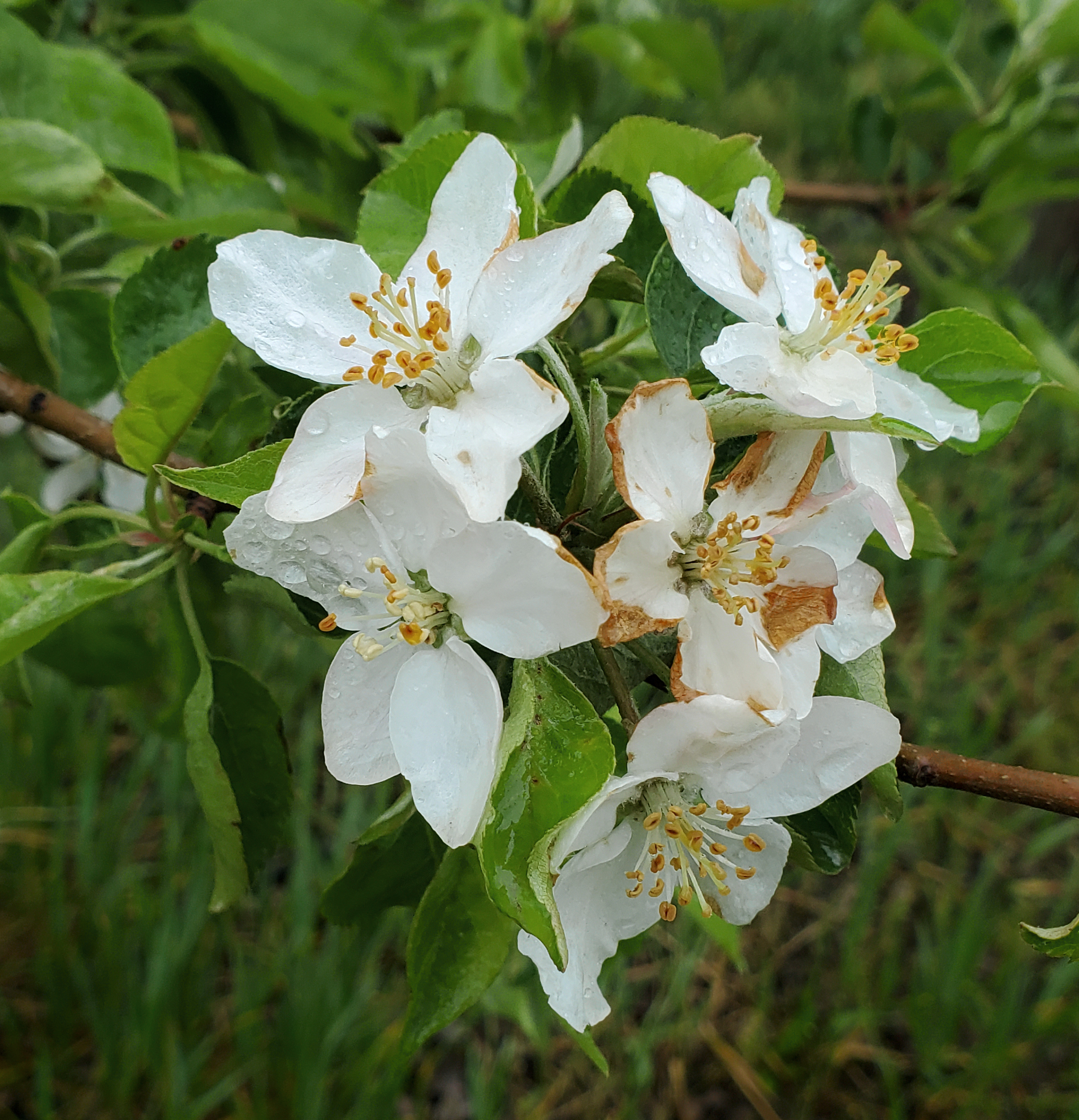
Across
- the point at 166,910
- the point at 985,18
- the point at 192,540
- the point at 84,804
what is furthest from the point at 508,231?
the point at 985,18

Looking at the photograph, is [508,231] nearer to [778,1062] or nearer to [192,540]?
[192,540]

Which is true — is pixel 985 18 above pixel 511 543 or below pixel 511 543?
below

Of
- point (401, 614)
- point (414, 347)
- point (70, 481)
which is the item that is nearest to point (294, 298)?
point (414, 347)

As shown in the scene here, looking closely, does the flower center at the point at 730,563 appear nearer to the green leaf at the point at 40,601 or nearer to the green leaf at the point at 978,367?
the green leaf at the point at 978,367

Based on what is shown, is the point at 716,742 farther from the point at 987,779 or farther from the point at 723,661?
the point at 987,779

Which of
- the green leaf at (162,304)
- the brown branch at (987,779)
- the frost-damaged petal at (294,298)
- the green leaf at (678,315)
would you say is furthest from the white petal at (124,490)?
the brown branch at (987,779)
